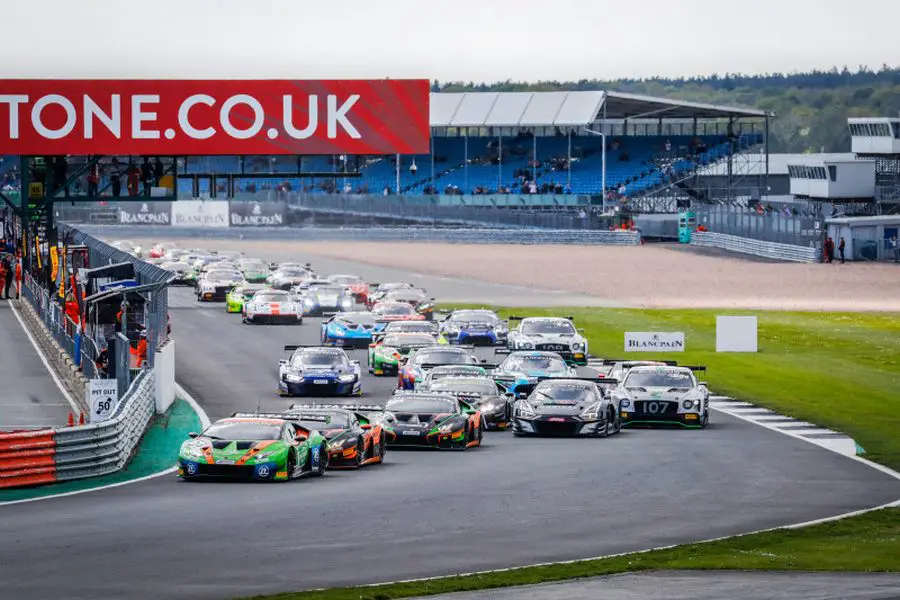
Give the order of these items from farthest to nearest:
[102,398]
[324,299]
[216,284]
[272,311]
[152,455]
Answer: [216,284] < [324,299] < [272,311] < [102,398] < [152,455]

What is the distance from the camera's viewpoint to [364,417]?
30562 mm

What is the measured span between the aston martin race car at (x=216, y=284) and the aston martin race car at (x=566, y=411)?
38072mm

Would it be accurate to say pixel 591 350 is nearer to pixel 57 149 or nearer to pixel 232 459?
pixel 57 149

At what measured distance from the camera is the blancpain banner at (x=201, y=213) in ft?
400

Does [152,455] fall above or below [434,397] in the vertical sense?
below

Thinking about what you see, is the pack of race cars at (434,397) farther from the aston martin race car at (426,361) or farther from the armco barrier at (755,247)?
the armco barrier at (755,247)

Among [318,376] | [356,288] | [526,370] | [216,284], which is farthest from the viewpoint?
[216,284]

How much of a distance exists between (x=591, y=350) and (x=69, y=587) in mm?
36704

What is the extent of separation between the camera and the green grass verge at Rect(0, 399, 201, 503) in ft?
84.8

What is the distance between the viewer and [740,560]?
20359 mm

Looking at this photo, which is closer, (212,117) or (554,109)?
(212,117)

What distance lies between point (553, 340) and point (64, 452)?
918 inches

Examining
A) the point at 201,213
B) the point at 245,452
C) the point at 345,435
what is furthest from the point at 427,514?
the point at 201,213

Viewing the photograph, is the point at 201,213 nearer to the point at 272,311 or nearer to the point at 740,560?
the point at 272,311
